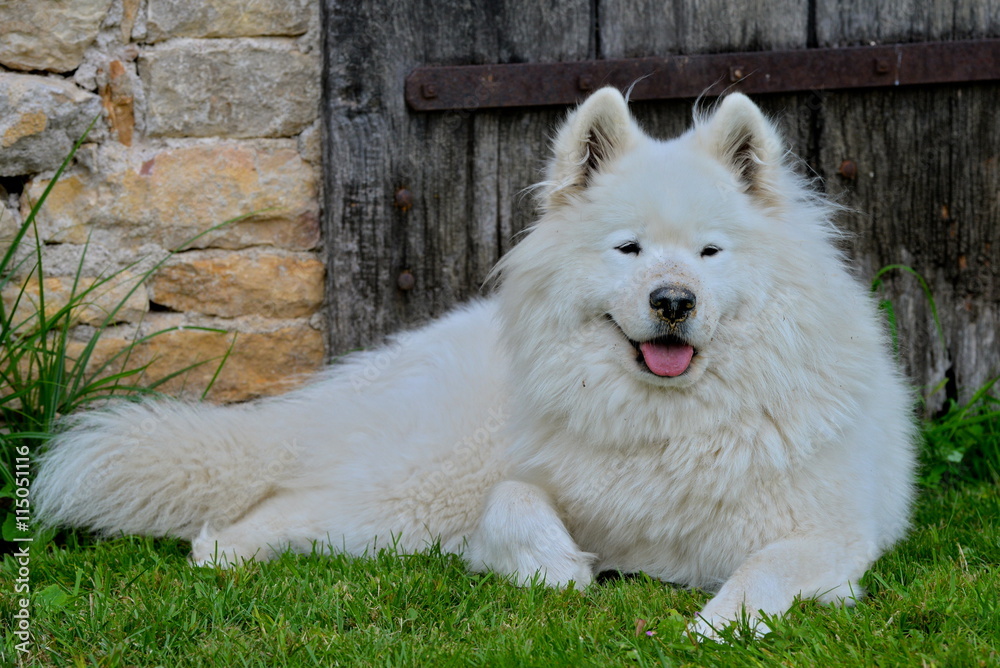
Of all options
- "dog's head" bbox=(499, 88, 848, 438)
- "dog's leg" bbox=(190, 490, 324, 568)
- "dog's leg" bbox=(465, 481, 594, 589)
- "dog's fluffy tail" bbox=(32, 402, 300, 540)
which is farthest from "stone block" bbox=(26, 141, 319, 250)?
"dog's leg" bbox=(465, 481, 594, 589)

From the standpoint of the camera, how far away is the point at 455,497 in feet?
9.70

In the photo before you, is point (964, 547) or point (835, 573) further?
point (964, 547)

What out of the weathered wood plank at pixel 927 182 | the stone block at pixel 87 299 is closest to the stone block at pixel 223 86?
Result: the stone block at pixel 87 299

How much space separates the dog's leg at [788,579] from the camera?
7.15 feet

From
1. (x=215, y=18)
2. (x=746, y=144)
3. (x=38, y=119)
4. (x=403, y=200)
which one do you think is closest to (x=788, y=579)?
(x=746, y=144)

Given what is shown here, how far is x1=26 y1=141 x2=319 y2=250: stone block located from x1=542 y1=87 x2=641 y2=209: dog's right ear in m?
1.45

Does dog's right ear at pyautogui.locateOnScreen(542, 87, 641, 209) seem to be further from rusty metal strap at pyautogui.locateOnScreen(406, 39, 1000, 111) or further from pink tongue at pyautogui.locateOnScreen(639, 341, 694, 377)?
rusty metal strap at pyautogui.locateOnScreen(406, 39, 1000, 111)

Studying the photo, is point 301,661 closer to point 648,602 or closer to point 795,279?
point 648,602

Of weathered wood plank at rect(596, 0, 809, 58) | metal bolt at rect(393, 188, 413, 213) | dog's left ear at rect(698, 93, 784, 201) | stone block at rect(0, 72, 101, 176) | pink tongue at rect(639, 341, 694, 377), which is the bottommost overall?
pink tongue at rect(639, 341, 694, 377)

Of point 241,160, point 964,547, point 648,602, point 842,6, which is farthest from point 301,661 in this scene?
point 842,6

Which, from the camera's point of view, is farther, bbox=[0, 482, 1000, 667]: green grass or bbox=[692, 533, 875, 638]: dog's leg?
bbox=[692, 533, 875, 638]: dog's leg

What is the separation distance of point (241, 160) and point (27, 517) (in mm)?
1565

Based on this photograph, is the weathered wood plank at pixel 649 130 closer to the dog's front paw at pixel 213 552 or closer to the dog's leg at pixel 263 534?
the dog's leg at pixel 263 534

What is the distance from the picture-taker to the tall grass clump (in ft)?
10.2
